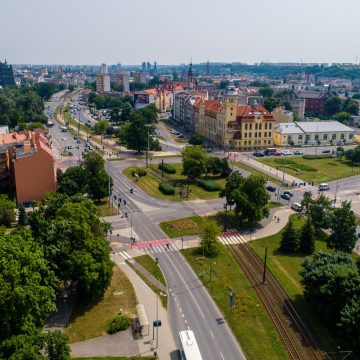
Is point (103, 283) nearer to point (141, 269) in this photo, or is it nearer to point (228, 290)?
point (141, 269)

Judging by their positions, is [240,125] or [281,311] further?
[240,125]

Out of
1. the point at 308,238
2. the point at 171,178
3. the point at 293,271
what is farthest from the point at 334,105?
the point at 293,271

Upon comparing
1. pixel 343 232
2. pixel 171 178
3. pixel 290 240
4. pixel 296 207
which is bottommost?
pixel 296 207

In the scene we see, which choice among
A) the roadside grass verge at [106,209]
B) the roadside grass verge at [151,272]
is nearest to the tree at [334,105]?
the roadside grass verge at [106,209]

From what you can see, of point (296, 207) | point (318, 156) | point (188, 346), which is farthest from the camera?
point (318, 156)

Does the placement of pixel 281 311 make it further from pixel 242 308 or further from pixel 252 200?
pixel 252 200
